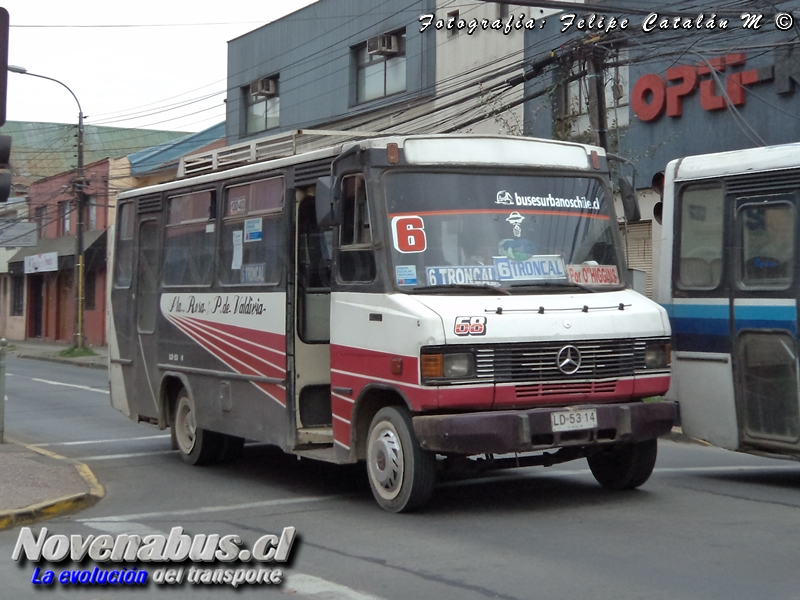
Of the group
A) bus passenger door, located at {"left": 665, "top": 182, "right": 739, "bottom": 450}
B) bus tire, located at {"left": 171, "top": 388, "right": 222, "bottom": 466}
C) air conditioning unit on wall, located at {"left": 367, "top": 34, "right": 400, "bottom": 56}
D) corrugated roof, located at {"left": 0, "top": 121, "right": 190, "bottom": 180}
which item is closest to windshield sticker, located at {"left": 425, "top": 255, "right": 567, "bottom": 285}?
bus passenger door, located at {"left": 665, "top": 182, "right": 739, "bottom": 450}

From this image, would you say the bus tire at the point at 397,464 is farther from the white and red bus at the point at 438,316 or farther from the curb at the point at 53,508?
the curb at the point at 53,508

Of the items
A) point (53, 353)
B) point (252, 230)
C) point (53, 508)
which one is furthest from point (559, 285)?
point (53, 353)

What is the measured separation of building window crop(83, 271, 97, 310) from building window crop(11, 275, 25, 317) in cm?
829

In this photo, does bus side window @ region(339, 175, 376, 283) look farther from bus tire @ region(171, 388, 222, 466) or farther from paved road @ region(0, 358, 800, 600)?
bus tire @ region(171, 388, 222, 466)

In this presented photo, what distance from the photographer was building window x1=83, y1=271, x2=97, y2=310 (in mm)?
42438

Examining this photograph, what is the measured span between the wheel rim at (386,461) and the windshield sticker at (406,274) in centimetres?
107

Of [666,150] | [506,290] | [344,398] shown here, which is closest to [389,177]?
[506,290]

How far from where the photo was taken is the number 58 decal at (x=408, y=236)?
8.39 meters

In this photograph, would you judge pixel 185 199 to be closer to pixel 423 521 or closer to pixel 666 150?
pixel 423 521

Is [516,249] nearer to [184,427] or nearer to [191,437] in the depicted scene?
[191,437]

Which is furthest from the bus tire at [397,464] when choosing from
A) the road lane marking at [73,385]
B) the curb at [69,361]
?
the curb at [69,361]

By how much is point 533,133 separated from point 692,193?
13.9m

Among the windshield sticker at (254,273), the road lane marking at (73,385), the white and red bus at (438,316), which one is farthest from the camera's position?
the road lane marking at (73,385)

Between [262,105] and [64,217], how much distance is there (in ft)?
48.6
